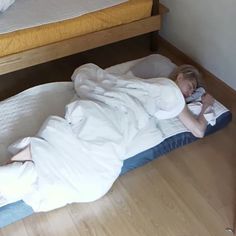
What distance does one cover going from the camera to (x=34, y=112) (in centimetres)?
198

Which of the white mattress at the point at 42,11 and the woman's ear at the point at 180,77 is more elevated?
the white mattress at the point at 42,11

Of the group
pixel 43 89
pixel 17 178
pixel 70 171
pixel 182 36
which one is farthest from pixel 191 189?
pixel 182 36

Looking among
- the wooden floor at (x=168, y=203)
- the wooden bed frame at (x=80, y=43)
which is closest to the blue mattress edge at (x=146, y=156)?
the wooden floor at (x=168, y=203)

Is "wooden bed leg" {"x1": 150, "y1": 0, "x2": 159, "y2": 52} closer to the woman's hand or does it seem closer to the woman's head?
the woman's head

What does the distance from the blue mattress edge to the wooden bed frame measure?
899 millimetres

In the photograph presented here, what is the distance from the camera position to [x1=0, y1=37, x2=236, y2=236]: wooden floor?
1598 mm

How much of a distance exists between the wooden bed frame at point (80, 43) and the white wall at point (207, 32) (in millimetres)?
147

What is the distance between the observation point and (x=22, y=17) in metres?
2.30

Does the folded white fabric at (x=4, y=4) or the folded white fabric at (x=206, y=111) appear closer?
the folded white fabric at (x=206, y=111)

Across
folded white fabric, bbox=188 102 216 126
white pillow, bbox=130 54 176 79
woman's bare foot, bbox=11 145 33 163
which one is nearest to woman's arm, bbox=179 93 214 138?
folded white fabric, bbox=188 102 216 126

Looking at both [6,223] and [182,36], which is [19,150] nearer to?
[6,223]

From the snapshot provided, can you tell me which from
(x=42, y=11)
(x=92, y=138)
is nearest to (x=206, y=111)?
(x=92, y=138)

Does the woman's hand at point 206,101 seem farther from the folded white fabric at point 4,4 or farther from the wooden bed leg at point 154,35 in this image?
the folded white fabric at point 4,4

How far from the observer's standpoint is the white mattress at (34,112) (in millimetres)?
1870
